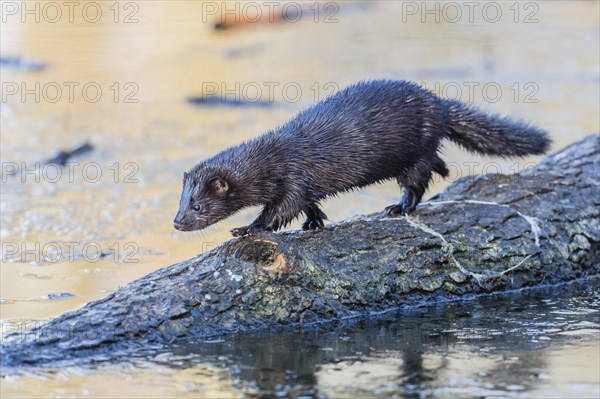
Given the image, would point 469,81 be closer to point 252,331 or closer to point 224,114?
point 224,114

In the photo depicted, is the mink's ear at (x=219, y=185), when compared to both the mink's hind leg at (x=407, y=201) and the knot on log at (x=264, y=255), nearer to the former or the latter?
the knot on log at (x=264, y=255)

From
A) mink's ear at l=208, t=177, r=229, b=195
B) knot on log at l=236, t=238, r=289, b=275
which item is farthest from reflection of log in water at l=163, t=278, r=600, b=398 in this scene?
mink's ear at l=208, t=177, r=229, b=195

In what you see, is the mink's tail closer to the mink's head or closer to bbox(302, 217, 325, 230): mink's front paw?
bbox(302, 217, 325, 230): mink's front paw

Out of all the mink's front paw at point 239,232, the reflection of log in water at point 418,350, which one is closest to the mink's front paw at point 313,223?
the mink's front paw at point 239,232

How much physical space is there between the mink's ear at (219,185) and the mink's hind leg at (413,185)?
1.14m

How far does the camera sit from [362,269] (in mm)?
6891

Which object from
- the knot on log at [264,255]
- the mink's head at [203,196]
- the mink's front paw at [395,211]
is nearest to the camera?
the knot on log at [264,255]

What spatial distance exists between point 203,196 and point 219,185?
127 mm

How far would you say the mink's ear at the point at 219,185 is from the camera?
712cm

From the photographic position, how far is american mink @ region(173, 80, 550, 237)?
23.5 feet

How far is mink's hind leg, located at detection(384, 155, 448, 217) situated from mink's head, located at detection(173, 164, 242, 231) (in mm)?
1152

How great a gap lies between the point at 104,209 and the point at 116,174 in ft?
4.19

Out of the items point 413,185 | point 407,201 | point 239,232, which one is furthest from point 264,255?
point 413,185

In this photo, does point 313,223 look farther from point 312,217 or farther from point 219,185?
A: point 219,185
